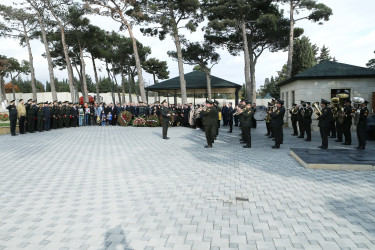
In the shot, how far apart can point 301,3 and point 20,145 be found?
2462 cm

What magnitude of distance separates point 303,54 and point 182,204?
3703cm

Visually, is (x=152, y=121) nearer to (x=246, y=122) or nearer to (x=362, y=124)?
(x=246, y=122)

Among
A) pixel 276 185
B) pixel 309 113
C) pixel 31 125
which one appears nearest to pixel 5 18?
pixel 31 125

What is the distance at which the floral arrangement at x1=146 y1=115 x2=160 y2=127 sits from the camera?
815 inches

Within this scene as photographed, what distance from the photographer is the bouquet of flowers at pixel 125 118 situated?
21766 mm

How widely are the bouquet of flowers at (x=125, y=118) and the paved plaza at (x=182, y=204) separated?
12.9 meters

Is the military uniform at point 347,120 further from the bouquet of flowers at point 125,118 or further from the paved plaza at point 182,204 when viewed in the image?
the bouquet of flowers at point 125,118

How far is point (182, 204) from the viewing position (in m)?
4.94

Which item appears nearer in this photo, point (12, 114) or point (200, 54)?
point (12, 114)

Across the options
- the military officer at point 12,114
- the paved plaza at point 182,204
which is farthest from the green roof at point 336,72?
the military officer at point 12,114

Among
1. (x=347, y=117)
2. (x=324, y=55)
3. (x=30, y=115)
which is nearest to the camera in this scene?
(x=347, y=117)

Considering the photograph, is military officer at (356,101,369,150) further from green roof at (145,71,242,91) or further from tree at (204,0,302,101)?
green roof at (145,71,242,91)

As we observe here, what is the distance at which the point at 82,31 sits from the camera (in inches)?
1377

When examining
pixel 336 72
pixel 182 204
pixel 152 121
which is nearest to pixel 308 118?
pixel 336 72
